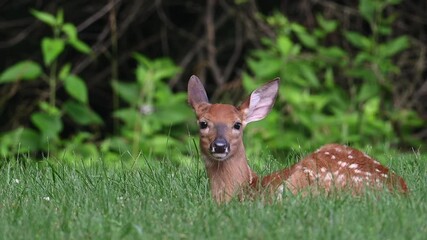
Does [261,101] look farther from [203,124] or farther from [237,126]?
[203,124]

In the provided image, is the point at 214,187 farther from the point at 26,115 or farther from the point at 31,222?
the point at 26,115

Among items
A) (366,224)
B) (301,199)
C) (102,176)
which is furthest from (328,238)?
(102,176)

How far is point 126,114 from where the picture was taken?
9.79 meters

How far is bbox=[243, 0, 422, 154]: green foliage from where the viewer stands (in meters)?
9.81

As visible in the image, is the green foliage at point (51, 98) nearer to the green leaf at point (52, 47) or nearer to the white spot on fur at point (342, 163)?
the green leaf at point (52, 47)

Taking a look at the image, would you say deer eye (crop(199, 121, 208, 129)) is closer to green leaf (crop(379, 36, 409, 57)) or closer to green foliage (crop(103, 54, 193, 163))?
green foliage (crop(103, 54, 193, 163))

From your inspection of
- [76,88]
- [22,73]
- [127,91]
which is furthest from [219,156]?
[127,91]

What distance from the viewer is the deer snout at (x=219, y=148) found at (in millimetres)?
5818

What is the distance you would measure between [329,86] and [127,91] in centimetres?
158

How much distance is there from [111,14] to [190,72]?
3.09 ft

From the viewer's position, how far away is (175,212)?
5.32 metres

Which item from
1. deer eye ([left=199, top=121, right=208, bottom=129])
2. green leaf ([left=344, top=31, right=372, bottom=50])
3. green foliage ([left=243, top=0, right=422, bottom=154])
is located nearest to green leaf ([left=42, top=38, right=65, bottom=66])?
green foliage ([left=243, top=0, right=422, bottom=154])

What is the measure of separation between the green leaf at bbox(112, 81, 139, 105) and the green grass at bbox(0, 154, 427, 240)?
3702 mm

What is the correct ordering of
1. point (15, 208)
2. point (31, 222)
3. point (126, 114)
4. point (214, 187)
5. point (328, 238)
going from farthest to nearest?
point (126, 114), point (214, 187), point (15, 208), point (31, 222), point (328, 238)
